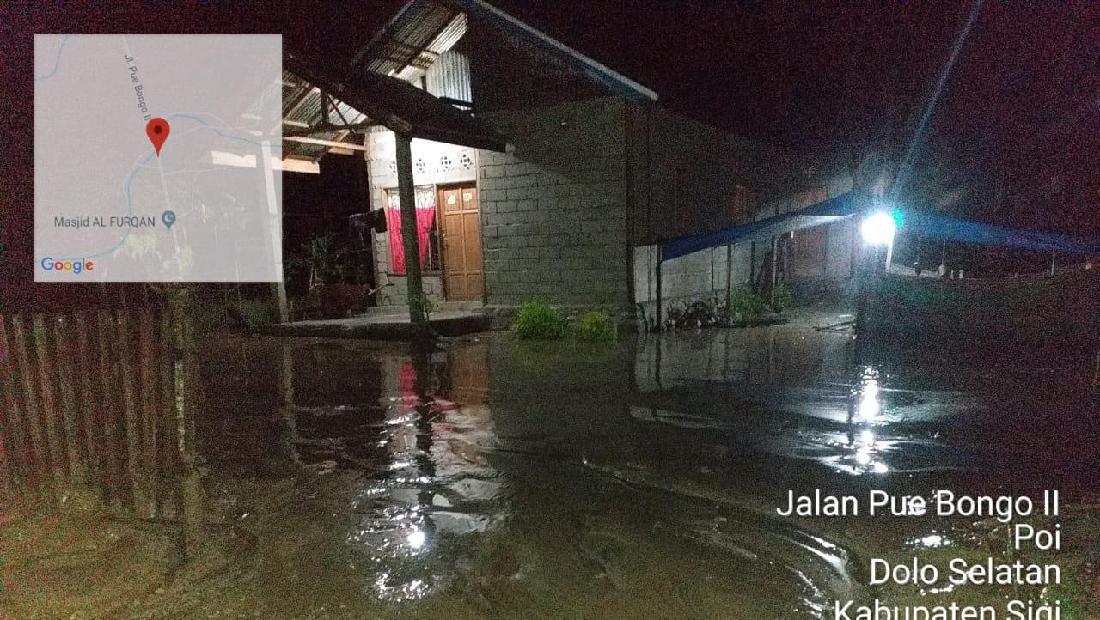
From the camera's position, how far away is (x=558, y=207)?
1104 cm

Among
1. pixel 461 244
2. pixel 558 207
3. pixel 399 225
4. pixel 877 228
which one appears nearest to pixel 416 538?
pixel 558 207

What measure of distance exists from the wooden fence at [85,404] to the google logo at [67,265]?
20.5ft

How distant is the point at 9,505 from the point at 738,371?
24.3 ft

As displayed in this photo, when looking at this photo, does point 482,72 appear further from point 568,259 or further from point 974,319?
point 974,319

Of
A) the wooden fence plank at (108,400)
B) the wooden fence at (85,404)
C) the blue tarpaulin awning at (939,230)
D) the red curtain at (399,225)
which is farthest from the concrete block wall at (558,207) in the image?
the wooden fence plank at (108,400)

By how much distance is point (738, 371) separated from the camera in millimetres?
7441

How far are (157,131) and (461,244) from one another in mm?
5901

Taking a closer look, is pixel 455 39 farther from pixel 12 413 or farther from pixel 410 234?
pixel 12 413

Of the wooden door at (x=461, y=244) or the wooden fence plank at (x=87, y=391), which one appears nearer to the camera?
the wooden fence plank at (x=87, y=391)

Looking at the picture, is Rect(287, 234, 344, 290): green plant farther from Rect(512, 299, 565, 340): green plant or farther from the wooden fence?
the wooden fence

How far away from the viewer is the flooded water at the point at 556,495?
8.84 feet

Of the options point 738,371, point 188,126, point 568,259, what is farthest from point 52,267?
point 738,371

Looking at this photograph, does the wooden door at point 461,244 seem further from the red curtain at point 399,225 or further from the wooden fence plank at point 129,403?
the wooden fence plank at point 129,403

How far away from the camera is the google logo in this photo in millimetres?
8773
